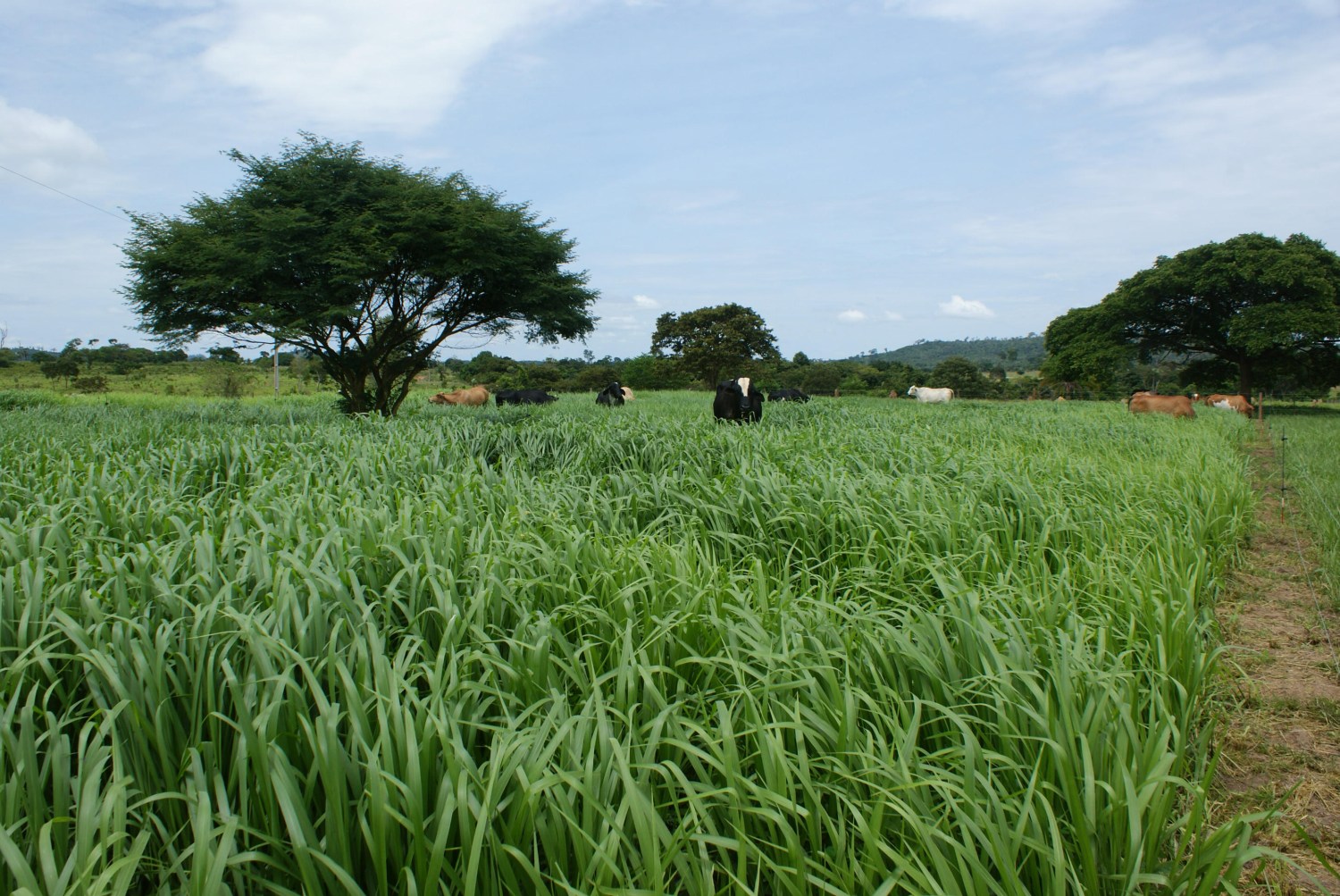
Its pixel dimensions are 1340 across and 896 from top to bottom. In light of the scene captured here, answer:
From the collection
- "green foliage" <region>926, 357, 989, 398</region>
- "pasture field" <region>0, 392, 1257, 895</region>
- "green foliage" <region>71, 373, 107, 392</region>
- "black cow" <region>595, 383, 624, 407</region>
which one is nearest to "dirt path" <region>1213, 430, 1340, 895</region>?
"pasture field" <region>0, 392, 1257, 895</region>

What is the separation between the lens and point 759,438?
660 cm

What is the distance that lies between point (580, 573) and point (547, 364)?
1925 inches

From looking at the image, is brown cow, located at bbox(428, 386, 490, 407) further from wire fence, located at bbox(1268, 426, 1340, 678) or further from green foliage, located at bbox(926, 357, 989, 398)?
green foliage, located at bbox(926, 357, 989, 398)

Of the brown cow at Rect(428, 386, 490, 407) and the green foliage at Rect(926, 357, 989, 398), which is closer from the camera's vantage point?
the brown cow at Rect(428, 386, 490, 407)

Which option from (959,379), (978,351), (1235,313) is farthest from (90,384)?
(978,351)

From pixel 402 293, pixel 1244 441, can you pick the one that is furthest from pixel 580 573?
pixel 1244 441

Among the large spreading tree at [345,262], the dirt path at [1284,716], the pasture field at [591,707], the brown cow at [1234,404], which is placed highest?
the large spreading tree at [345,262]

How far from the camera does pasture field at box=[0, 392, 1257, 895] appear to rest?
54.2 inches

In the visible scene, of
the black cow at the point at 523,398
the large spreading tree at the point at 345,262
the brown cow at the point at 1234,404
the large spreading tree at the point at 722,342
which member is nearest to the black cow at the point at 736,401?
the large spreading tree at the point at 345,262

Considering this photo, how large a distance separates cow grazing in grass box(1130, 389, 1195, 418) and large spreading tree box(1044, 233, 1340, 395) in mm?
16113

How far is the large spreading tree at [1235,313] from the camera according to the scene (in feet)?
89.0

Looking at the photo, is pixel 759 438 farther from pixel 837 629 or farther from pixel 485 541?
pixel 837 629

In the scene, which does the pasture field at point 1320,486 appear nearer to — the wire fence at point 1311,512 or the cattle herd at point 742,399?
the wire fence at point 1311,512

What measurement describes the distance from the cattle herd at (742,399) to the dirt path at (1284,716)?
6125 millimetres
